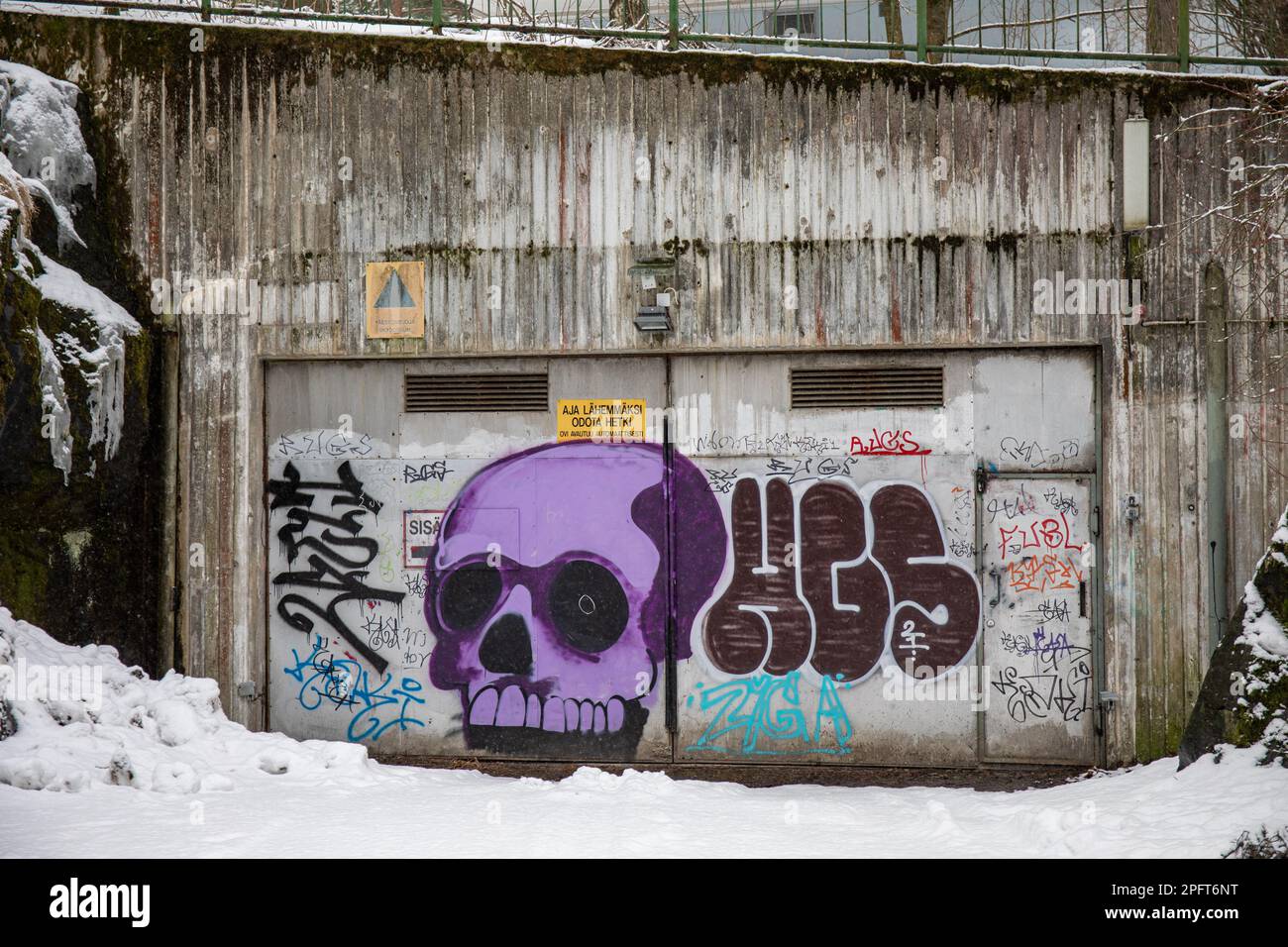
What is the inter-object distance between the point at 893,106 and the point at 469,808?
5.82 m

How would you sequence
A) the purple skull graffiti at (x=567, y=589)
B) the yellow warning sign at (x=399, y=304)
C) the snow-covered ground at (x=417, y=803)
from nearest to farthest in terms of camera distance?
the snow-covered ground at (x=417, y=803)
the purple skull graffiti at (x=567, y=589)
the yellow warning sign at (x=399, y=304)

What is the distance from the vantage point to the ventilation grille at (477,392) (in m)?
8.84

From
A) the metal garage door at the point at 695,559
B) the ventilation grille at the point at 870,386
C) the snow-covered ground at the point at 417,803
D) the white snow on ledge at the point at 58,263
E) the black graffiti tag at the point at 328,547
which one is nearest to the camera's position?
the snow-covered ground at the point at 417,803

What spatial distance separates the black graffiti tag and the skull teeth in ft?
3.30

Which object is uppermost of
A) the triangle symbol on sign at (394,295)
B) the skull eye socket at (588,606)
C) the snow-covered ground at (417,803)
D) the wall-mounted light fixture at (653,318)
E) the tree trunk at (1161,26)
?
the tree trunk at (1161,26)

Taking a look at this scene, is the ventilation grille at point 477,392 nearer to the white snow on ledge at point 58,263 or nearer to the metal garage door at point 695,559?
the metal garage door at point 695,559

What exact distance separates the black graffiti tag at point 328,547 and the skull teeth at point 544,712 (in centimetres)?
101

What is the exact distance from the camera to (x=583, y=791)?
24.1 ft

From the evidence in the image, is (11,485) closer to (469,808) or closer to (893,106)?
(469,808)

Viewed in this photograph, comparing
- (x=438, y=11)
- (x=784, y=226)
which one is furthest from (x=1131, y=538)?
(x=438, y=11)

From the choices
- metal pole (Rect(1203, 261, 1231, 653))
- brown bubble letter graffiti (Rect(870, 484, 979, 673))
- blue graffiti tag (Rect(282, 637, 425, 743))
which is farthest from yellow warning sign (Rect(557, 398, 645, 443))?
metal pole (Rect(1203, 261, 1231, 653))

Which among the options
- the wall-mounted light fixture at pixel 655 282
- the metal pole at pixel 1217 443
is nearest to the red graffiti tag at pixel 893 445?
the wall-mounted light fixture at pixel 655 282

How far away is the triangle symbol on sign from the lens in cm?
879

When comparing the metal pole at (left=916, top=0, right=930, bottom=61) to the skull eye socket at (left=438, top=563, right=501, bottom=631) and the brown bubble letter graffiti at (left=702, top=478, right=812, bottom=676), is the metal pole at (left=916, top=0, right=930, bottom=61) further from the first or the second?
the skull eye socket at (left=438, top=563, right=501, bottom=631)
